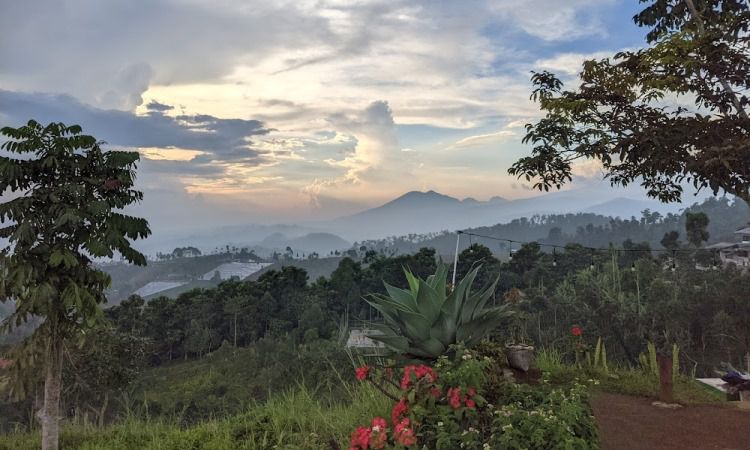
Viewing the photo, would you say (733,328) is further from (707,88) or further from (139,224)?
(139,224)

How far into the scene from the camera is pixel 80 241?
7773 mm

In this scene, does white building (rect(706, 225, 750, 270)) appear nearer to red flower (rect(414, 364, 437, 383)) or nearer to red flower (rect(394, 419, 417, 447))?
red flower (rect(414, 364, 437, 383))

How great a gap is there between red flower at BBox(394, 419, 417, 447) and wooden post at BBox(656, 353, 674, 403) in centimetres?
420

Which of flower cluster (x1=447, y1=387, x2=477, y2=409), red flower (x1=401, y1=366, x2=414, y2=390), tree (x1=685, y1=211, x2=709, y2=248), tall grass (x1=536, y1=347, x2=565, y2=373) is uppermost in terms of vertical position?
tree (x1=685, y1=211, x2=709, y2=248)

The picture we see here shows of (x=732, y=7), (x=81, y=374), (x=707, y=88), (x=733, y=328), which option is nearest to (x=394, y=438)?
(x=707, y=88)

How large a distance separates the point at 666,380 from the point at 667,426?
49.0 inches

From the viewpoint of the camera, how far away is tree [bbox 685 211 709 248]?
39062mm

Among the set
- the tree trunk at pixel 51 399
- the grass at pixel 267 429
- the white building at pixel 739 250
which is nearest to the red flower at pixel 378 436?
the grass at pixel 267 429

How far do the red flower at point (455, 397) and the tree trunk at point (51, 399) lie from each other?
6468 millimetres

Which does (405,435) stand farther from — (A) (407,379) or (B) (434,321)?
(B) (434,321)

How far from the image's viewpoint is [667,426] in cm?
577

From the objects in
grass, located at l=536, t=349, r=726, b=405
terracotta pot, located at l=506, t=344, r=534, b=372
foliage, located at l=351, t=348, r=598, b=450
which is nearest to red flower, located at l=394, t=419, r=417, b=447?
foliage, located at l=351, t=348, r=598, b=450

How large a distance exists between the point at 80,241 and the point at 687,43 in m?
9.99

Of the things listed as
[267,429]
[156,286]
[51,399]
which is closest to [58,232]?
[51,399]
